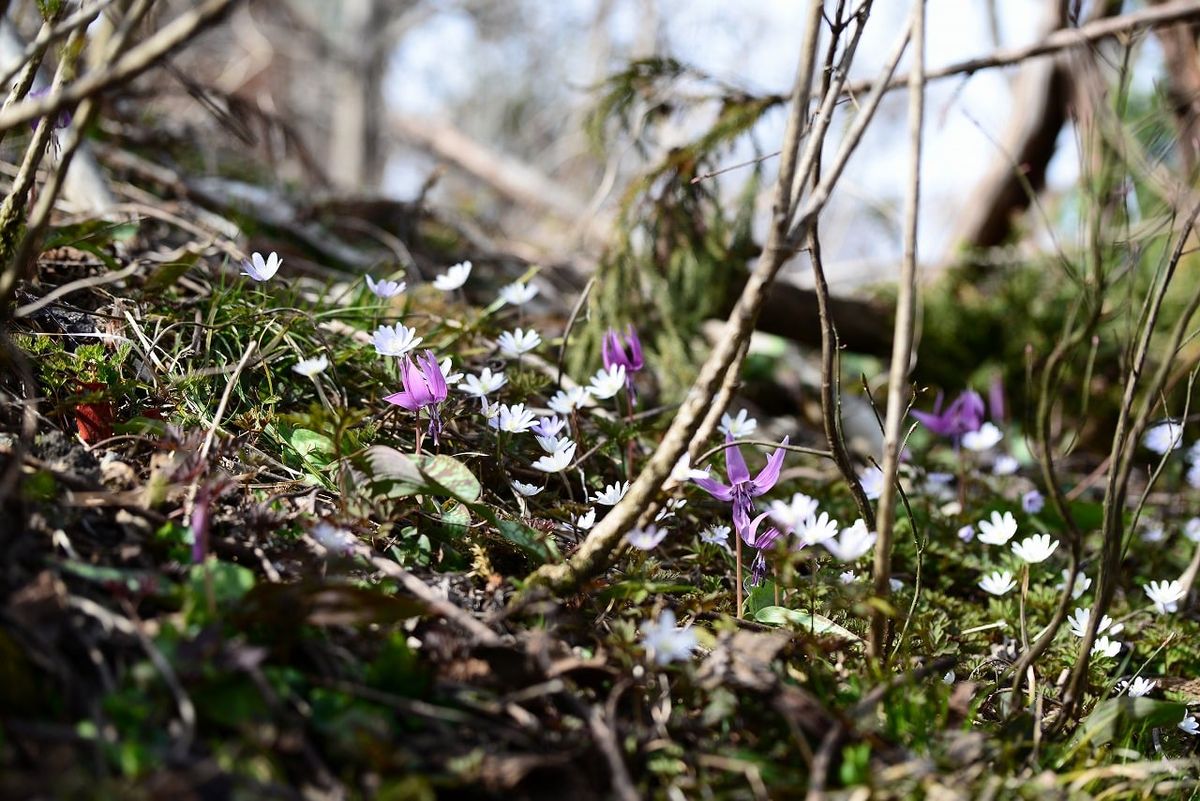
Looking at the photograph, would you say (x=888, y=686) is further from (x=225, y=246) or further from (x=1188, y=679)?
(x=225, y=246)

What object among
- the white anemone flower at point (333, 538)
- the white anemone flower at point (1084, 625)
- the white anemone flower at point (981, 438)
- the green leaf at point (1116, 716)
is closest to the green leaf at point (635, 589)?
the white anemone flower at point (333, 538)

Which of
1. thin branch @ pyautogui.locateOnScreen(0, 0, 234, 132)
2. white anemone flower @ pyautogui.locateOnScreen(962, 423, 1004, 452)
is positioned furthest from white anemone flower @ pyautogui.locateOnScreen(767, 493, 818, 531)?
white anemone flower @ pyautogui.locateOnScreen(962, 423, 1004, 452)

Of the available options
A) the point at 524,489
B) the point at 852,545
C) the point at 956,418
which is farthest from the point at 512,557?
the point at 956,418

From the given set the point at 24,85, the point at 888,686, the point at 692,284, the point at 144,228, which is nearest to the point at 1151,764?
the point at 888,686

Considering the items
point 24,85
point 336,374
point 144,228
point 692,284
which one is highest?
point 692,284

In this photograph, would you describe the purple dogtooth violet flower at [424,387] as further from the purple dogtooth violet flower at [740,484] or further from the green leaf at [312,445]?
the purple dogtooth violet flower at [740,484]
